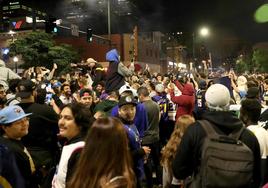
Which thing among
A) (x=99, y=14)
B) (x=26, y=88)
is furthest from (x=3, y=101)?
(x=99, y=14)

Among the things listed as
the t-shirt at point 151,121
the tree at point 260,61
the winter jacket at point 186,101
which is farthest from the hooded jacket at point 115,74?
the tree at point 260,61

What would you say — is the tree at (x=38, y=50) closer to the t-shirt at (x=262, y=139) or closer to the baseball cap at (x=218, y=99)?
the t-shirt at (x=262, y=139)

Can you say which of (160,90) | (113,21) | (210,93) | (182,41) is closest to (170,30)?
(182,41)

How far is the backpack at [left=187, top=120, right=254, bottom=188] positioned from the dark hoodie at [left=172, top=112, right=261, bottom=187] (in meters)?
0.15

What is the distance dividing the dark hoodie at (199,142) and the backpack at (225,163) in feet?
0.48

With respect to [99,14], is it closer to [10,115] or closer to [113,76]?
[113,76]

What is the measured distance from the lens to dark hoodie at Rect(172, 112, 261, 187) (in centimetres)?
398

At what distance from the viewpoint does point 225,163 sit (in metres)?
3.69

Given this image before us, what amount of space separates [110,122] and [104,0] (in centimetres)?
9145

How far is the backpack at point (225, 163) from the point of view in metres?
3.68

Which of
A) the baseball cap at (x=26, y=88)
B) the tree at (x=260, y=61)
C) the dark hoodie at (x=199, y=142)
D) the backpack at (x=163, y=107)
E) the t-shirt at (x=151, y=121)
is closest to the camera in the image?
the dark hoodie at (x=199, y=142)

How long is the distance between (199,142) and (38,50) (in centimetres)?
4178

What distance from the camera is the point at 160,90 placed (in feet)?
33.7

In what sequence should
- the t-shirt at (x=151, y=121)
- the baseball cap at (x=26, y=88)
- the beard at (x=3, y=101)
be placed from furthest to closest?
the t-shirt at (x=151, y=121) → the beard at (x=3, y=101) → the baseball cap at (x=26, y=88)
